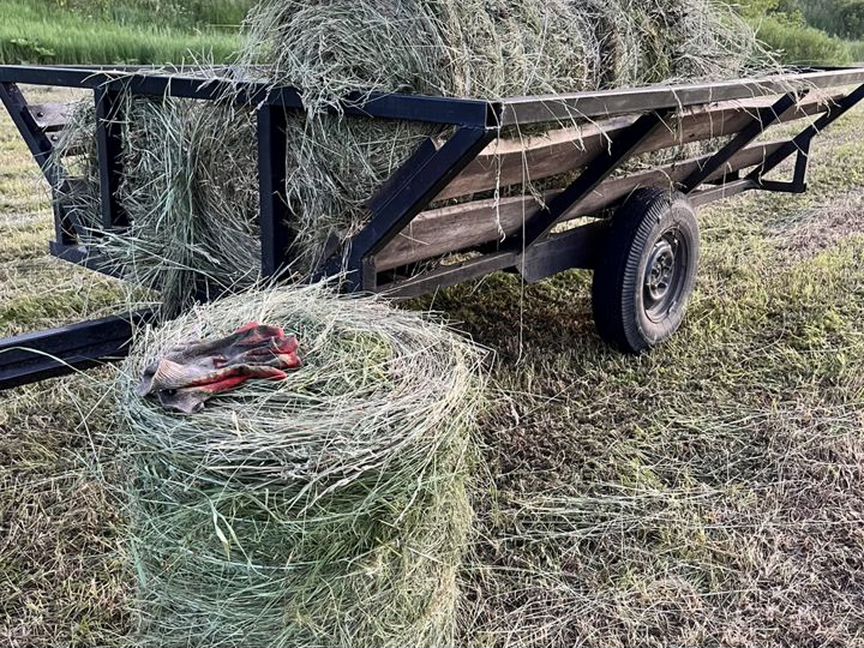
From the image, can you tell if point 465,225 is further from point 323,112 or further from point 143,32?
point 143,32

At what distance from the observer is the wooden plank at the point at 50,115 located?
360 cm

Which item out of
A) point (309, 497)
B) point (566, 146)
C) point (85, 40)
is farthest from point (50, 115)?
point (85, 40)

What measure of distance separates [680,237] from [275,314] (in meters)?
2.54

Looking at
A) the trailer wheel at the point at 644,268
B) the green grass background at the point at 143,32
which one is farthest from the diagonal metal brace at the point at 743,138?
the green grass background at the point at 143,32

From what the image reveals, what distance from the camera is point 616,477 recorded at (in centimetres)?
318

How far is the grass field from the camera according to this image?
2.51 m

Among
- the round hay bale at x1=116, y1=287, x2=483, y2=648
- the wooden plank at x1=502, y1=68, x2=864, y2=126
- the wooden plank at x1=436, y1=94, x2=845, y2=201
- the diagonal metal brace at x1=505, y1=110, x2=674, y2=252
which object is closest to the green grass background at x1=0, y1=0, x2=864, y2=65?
the wooden plank at x1=502, y1=68, x2=864, y2=126

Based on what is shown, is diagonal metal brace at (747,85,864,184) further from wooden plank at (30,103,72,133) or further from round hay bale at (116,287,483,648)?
wooden plank at (30,103,72,133)

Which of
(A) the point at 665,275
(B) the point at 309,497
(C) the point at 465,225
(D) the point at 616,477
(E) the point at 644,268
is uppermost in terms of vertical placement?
(C) the point at 465,225

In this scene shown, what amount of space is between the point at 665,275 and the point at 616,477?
1.39m

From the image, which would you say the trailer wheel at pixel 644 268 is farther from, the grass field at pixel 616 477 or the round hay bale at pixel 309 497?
the round hay bale at pixel 309 497

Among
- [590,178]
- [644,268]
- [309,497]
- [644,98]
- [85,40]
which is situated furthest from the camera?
[85,40]

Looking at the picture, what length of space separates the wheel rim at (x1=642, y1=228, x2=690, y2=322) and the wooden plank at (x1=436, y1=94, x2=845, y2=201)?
0.50m

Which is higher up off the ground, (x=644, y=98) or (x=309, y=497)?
(x=644, y=98)
